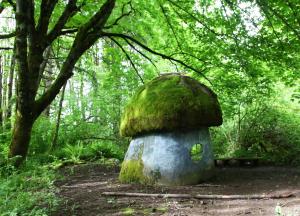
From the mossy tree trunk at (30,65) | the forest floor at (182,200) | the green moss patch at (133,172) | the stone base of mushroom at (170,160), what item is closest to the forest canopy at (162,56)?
the mossy tree trunk at (30,65)

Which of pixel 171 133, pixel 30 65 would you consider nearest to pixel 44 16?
pixel 30 65

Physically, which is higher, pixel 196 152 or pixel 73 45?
pixel 73 45

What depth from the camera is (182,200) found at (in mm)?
4883

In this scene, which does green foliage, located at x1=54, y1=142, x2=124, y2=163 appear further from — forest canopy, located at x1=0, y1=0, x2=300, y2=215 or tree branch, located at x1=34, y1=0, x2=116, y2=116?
tree branch, located at x1=34, y1=0, x2=116, y2=116

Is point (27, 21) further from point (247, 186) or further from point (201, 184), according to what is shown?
point (247, 186)

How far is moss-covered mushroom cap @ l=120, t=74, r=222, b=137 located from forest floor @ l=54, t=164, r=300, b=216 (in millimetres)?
1106

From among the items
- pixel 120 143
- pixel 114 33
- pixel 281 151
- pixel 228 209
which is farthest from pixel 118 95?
pixel 228 209

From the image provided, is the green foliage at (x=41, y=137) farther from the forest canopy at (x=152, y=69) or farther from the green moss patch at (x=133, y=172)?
the green moss patch at (x=133, y=172)

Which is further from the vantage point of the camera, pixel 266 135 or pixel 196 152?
pixel 266 135

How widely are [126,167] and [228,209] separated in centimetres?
292

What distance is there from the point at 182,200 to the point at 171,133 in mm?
1745

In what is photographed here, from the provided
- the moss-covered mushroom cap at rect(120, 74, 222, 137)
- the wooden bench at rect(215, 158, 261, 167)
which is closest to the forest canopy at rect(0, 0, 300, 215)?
the moss-covered mushroom cap at rect(120, 74, 222, 137)

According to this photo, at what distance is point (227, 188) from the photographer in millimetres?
5801

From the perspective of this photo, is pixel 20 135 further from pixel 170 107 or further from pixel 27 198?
pixel 170 107
